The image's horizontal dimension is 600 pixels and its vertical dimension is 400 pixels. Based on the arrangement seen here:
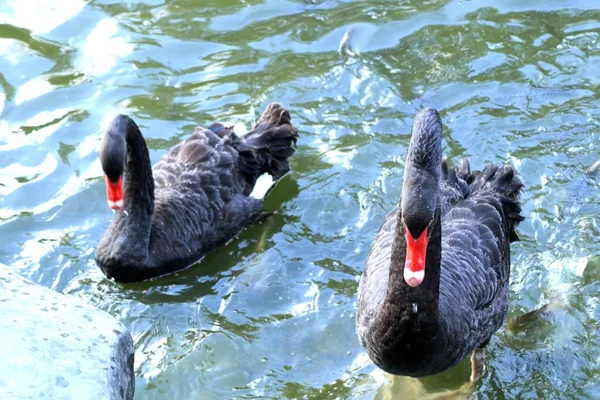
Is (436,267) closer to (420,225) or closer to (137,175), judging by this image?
(420,225)

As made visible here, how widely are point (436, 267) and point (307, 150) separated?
3.18m

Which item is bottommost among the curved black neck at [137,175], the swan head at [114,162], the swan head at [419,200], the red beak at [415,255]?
the curved black neck at [137,175]

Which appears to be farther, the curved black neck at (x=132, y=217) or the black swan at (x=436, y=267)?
the curved black neck at (x=132, y=217)

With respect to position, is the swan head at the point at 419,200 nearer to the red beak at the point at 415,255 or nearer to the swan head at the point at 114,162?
the red beak at the point at 415,255

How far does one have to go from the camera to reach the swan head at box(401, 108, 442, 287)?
165 inches

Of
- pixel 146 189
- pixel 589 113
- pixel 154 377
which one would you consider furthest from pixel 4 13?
pixel 589 113

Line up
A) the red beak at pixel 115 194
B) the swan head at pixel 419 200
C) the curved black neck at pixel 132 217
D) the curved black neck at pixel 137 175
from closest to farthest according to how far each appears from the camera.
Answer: the swan head at pixel 419 200, the red beak at pixel 115 194, the curved black neck at pixel 132 217, the curved black neck at pixel 137 175

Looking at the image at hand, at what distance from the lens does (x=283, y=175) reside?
757 centimetres

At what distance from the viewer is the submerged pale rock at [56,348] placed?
399 centimetres

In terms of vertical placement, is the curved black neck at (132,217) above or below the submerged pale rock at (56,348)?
below

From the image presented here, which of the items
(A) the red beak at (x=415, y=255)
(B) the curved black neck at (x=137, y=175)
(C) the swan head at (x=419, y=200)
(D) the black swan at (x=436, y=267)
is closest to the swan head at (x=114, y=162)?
(B) the curved black neck at (x=137, y=175)

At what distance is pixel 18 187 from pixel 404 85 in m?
3.43

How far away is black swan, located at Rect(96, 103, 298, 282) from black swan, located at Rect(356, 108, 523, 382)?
166 centimetres

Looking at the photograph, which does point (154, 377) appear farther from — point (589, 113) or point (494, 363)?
point (589, 113)
